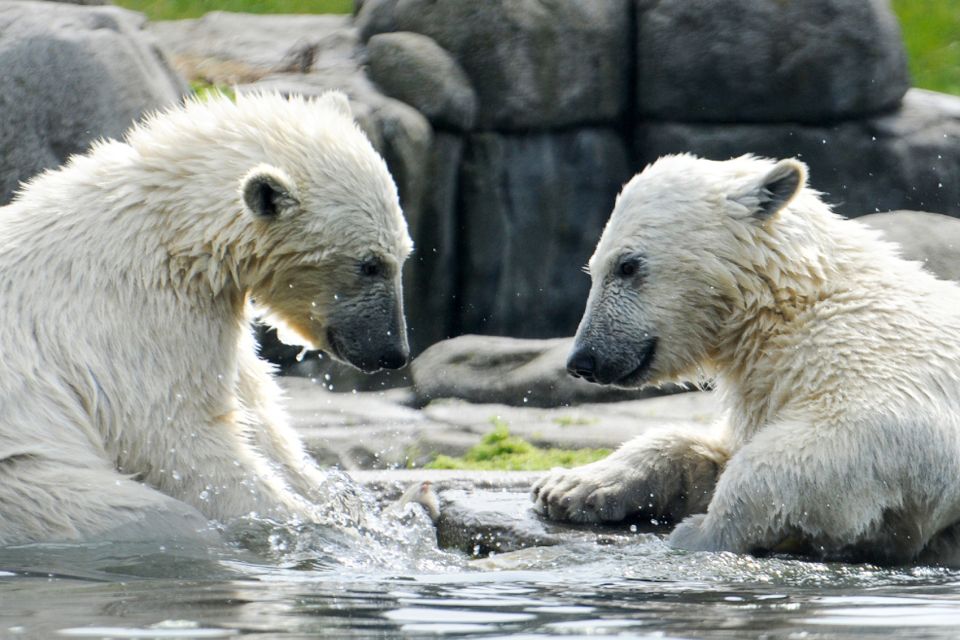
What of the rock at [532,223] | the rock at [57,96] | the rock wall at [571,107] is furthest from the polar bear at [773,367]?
the rock at [532,223]

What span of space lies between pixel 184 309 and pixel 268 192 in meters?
0.53

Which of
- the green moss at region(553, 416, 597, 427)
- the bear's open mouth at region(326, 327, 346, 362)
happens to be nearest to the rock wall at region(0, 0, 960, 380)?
the green moss at region(553, 416, 597, 427)

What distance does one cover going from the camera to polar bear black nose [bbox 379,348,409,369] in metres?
5.52

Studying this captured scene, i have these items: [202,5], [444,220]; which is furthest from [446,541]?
[202,5]

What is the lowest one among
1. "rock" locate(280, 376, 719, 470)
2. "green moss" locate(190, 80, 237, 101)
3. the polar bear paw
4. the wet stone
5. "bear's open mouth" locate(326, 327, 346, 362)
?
the wet stone

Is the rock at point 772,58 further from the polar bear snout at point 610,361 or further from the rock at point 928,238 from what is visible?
the polar bear snout at point 610,361

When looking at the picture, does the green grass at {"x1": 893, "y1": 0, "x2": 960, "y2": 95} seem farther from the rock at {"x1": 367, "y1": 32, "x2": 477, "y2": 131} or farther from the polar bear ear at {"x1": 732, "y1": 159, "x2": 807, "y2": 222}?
the polar bear ear at {"x1": 732, "y1": 159, "x2": 807, "y2": 222}

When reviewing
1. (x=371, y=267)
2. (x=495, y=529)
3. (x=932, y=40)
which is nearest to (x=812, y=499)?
(x=495, y=529)

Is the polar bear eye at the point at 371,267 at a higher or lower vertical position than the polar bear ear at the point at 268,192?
lower

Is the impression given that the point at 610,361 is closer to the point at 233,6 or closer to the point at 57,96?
the point at 57,96

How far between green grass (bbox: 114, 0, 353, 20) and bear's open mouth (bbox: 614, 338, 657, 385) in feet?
38.0

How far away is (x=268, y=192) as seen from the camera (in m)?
5.13

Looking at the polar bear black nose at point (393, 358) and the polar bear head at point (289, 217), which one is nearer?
the polar bear head at point (289, 217)

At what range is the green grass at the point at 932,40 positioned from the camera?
1623 centimetres
